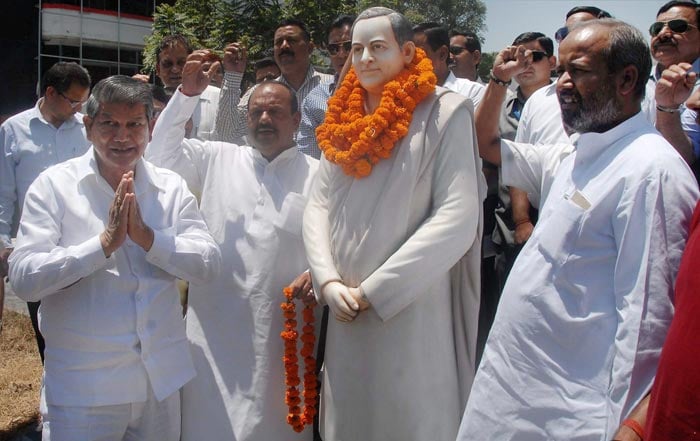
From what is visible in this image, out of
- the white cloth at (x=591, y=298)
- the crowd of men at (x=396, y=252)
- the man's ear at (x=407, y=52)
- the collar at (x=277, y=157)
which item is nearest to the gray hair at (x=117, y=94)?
the crowd of men at (x=396, y=252)

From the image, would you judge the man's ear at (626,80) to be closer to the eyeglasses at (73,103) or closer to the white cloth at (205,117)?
the white cloth at (205,117)

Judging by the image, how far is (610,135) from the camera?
218cm

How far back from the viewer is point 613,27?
7.12 feet

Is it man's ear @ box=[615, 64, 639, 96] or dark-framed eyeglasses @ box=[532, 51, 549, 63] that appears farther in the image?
dark-framed eyeglasses @ box=[532, 51, 549, 63]

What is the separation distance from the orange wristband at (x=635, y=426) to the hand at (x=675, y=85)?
123 cm

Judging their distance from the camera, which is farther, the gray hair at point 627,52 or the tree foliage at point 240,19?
the tree foliage at point 240,19

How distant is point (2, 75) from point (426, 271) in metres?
22.2

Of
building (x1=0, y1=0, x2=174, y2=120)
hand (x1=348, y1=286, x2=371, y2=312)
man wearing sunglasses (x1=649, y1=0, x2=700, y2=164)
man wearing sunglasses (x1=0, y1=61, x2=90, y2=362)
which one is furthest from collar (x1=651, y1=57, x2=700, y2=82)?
building (x1=0, y1=0, x2=174, y2=120)

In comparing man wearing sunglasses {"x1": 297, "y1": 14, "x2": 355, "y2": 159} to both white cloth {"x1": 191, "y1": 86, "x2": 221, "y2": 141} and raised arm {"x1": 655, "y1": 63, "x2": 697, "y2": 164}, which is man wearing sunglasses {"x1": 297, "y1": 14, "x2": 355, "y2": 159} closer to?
white cloth {"x1": 191, "y1": 86, "x2": 221, "y2": 141}

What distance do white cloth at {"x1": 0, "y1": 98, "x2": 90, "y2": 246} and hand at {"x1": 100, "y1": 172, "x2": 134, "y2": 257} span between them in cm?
231

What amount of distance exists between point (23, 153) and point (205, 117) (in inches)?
52.1

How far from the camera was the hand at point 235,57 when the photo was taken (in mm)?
4464

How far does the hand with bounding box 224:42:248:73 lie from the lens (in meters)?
4.46

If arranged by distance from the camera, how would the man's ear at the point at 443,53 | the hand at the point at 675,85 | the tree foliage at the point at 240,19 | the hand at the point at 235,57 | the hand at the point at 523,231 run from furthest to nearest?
the tree foliage at the point at 240,19
the man's ear at the point at 443,53
the hand at the point at 235,57
the hand at the point at 523,231
the hand at the point at 675,85
